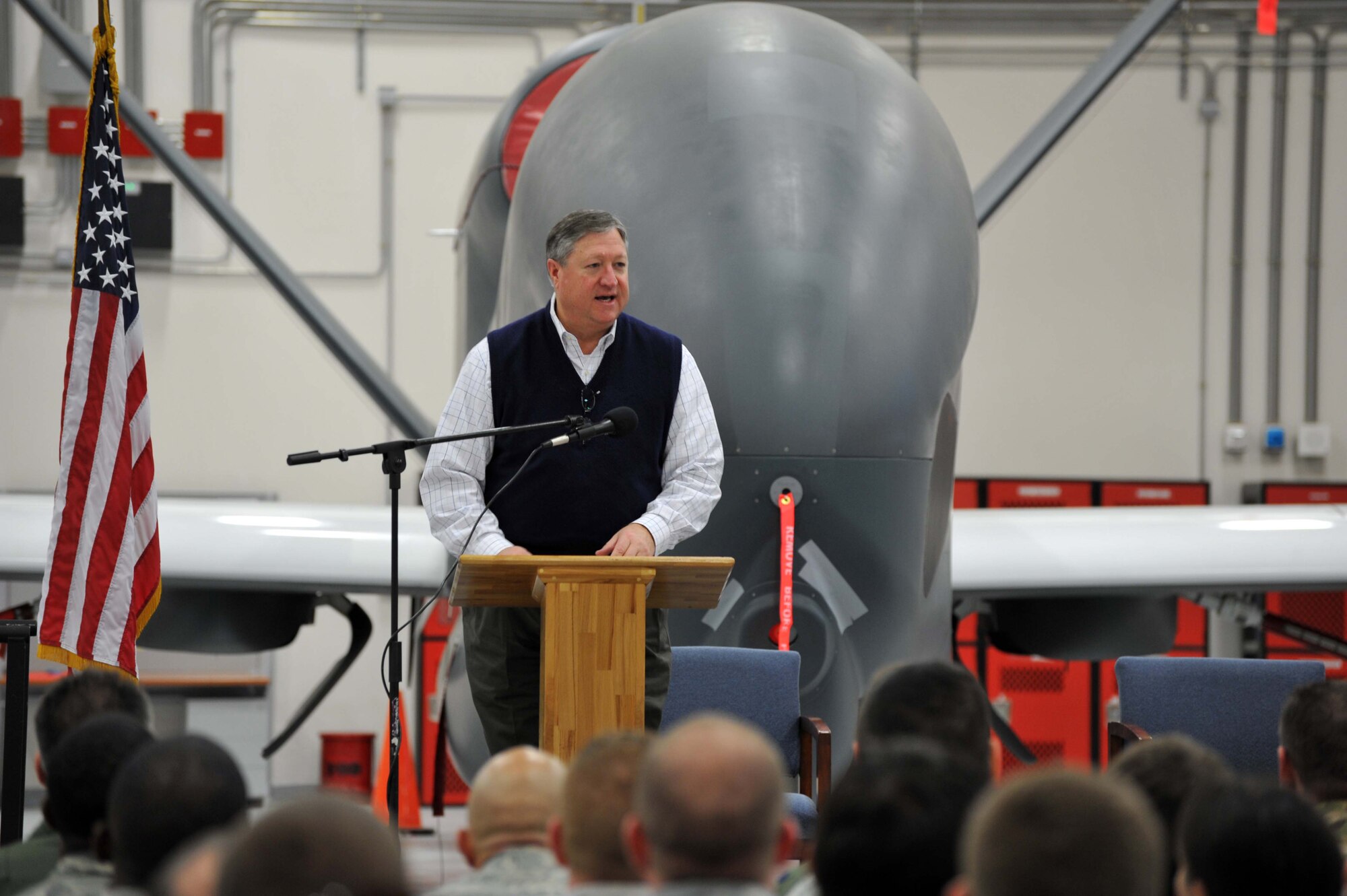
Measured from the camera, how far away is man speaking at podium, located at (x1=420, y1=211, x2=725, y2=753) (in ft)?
10.7

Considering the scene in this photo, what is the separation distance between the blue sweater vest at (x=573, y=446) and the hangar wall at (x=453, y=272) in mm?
7143

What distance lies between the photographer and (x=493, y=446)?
3.36 m

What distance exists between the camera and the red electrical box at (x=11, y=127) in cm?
1011

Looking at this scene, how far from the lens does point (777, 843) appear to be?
1621 millimetres

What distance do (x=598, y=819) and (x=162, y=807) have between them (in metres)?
0.49

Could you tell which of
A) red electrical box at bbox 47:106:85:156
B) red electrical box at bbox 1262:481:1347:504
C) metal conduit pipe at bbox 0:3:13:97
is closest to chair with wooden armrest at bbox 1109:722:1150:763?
red electrical box at bbox 1262:481:1347:504

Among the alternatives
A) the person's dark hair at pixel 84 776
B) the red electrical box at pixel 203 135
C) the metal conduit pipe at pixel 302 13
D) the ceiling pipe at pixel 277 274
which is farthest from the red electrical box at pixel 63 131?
the person's dark hair at pixel 84 776

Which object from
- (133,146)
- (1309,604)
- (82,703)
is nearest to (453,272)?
(133,146)

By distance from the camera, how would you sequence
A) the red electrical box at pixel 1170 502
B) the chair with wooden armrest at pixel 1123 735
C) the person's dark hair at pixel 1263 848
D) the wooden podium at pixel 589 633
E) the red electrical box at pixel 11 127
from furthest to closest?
the red electrical box at pixel 1170 502
the red electrical box at pixel 11 127
the chair with wooden armrest at pixel 1123 735
the wooden podium at pixel 589 633
the person's dark hair at pixel 1263 848

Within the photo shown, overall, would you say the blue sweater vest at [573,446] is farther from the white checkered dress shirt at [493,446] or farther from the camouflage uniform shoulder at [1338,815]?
the camouflage uniform shoulder at [1338,815]

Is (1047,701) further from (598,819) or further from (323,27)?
(598,819)

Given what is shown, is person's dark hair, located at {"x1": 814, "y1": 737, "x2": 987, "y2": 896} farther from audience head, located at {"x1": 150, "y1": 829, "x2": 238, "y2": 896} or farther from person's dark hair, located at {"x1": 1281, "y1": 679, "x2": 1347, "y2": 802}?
person's dark hair, located at {"x1": 1281, "y1": 679, "x2": 1347, "y2": 802}

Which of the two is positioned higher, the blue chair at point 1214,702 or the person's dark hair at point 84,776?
the person's dark hair at point 84,776

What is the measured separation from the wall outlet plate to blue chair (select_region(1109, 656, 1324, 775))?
6754mm
